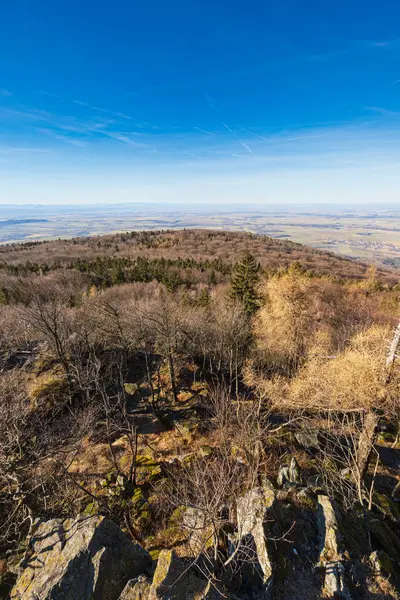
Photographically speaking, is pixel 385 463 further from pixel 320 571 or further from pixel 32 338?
pixel 32 338

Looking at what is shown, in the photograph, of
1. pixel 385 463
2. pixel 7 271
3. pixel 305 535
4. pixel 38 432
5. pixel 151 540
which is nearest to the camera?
pixel 305 535

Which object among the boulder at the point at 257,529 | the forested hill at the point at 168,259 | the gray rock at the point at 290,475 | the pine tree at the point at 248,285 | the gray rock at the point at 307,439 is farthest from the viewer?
the forested hill at the point at 168,259

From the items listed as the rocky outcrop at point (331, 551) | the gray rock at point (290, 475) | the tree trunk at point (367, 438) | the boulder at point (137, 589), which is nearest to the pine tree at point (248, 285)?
the gray rock at point (290, 475)

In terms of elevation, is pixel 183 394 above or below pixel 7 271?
below

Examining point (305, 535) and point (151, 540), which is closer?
point (305, 535)

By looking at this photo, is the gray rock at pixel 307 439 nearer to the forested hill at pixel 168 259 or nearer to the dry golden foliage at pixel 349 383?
the dry golden foliage at pixel 349 383

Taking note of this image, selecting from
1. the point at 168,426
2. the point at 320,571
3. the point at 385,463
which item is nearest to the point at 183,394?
the point at 168,426

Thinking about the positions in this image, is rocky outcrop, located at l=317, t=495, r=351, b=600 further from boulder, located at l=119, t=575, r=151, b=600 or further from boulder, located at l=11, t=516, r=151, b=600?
boulder, located at l=11, t=516, r=151, b=600
